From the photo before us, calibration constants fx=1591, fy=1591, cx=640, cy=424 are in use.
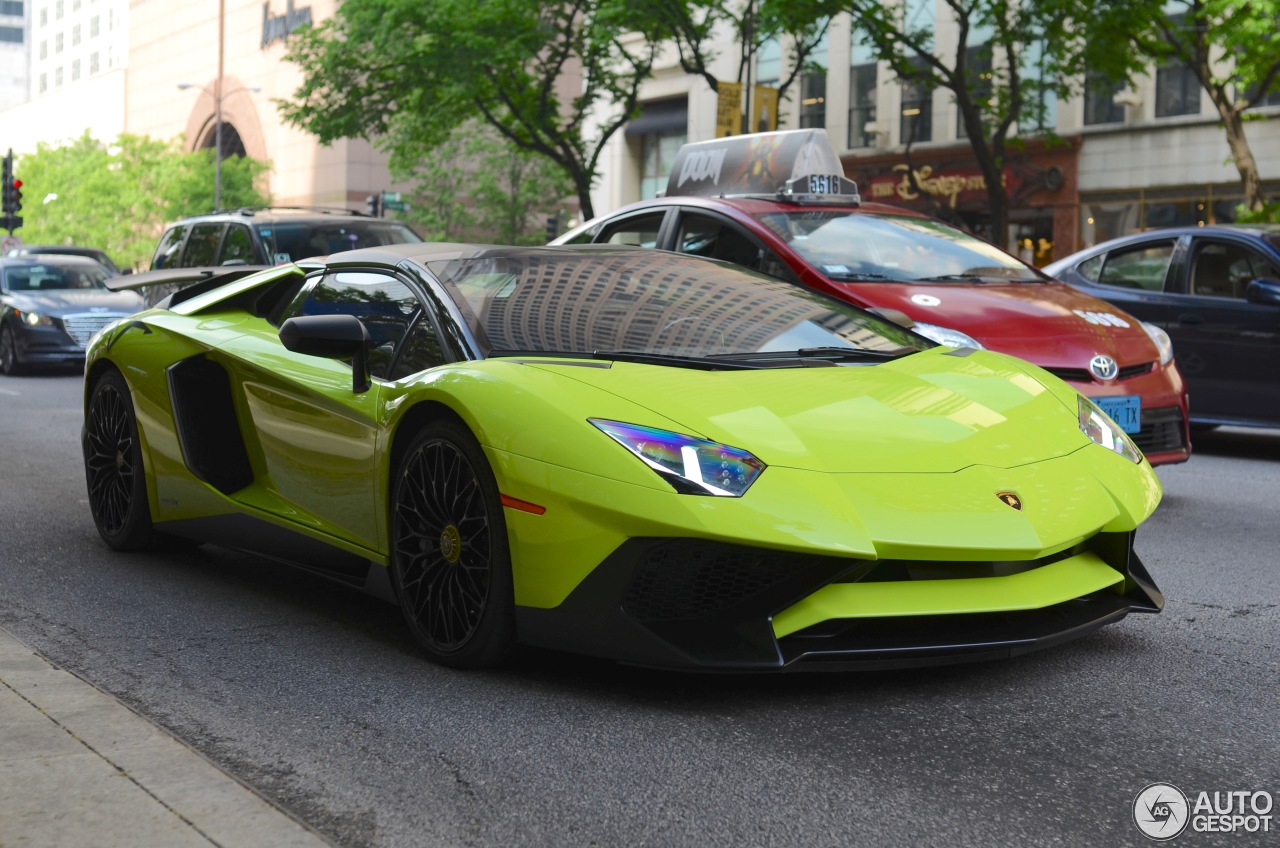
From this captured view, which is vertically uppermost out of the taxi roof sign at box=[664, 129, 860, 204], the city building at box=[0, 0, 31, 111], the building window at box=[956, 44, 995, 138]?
the city building at box=[0, 0, 31, 111]

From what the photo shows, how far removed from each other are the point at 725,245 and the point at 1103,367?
2274mm

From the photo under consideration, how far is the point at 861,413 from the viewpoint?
428cm

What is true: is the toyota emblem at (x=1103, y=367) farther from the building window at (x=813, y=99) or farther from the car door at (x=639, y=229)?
the building window at (x=813, y=99)

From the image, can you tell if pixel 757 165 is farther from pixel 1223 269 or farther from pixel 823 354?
pixel 823 354

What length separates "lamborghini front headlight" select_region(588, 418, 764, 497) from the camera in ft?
12.5

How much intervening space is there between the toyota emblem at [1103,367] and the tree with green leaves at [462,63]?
21.0 meters

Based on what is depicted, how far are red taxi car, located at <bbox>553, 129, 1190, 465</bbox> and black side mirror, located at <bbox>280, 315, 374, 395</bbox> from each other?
2.67 metres

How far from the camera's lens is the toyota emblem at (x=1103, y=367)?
7438mm

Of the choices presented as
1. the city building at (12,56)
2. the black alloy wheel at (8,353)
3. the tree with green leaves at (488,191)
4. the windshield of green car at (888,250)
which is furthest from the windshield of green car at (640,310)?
the city building at (12,56)

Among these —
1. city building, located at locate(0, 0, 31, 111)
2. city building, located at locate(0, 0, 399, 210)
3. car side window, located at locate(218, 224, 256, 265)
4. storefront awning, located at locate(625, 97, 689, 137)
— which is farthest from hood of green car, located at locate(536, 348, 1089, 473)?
city building, located at locate(0, 0, 31, 111)

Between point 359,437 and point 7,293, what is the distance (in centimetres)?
1617

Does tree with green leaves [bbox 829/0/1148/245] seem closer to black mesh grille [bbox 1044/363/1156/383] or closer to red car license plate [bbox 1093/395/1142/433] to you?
black mesh grille [bbox 1044/363/1156/383]

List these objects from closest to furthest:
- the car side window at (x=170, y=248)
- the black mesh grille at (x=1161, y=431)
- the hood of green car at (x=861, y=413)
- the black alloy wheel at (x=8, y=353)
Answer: the hood of green car at (x=861, y=413)
the black mesh grille at (x=1161, y=431)
the car side window at (x=170, y=248)
the black alloy wheel at (x=8, y=353)

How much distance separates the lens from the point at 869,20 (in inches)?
997
